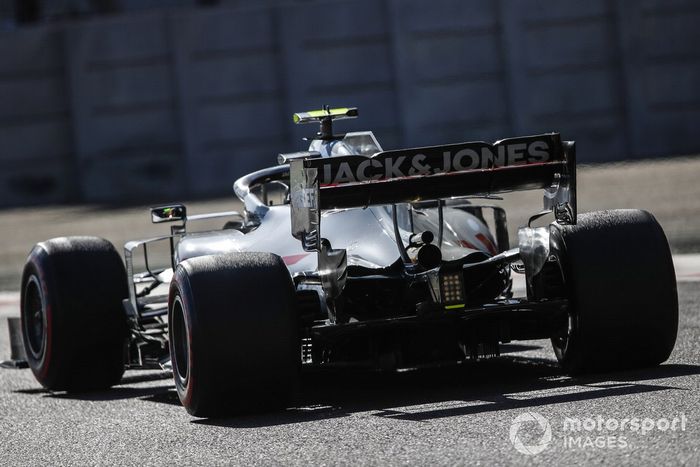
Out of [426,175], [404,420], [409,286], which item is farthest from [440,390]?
[426,175]

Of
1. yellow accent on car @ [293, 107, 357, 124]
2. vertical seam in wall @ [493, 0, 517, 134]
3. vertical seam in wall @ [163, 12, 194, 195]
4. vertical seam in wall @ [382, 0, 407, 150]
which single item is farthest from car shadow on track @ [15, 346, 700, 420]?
vertical seam in wall @ [163, 12, 194, 195]

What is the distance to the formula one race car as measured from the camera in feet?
23.5

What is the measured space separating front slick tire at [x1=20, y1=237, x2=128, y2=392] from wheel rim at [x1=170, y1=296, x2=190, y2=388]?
139cm

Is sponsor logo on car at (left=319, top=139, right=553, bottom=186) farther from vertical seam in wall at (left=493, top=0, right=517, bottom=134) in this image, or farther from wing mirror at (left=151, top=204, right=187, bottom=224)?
vertical seam in wall at (left=493, top=0, right=517, bottom=134)

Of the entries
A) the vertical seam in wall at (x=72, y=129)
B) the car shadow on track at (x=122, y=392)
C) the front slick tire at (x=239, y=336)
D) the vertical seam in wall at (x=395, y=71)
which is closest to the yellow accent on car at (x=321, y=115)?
the car shadow on track at (x=122, y=392)

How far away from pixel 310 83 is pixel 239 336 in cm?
2086

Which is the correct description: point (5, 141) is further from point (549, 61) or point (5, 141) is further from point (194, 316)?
point (194, 316)

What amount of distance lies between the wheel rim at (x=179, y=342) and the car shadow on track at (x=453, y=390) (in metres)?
0.38

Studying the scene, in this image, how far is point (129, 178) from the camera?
2839 centimetres

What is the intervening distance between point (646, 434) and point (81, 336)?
4152 mm

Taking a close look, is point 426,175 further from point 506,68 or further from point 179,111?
point 179,111

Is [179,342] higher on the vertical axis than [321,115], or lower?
lower

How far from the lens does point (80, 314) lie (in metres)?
8.91

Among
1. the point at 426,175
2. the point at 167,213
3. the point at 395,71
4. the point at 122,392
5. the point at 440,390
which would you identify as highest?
the point at 395,71
